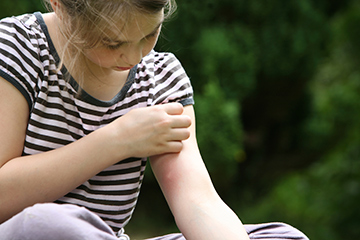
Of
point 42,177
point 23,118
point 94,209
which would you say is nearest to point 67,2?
point 23,118

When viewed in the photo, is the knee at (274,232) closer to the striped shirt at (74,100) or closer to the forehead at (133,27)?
the striped shirt at (74,100)

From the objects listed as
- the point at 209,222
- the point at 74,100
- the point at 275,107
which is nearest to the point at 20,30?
the point at 74,100

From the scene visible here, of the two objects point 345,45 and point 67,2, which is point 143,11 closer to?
point 67,2

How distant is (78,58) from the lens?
3.61 ft

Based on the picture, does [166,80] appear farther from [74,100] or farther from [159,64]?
[74,100]

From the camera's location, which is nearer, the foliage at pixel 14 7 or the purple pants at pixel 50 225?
the purple pants at pixel 50 225

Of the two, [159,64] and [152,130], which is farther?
[159,64]

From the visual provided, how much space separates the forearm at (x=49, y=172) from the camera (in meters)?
0.98

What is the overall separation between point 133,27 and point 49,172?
0.36m

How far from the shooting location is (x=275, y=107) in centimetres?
246

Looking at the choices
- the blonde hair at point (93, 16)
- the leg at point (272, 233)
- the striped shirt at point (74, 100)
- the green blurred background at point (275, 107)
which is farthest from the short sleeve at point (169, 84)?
the green blurred background at point (275, 107)

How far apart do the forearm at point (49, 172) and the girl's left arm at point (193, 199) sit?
161mm

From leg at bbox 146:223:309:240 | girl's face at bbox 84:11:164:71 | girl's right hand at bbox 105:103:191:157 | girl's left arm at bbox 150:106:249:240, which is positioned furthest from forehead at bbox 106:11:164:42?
leg at bbox 146:223:309:240

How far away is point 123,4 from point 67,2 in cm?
14
